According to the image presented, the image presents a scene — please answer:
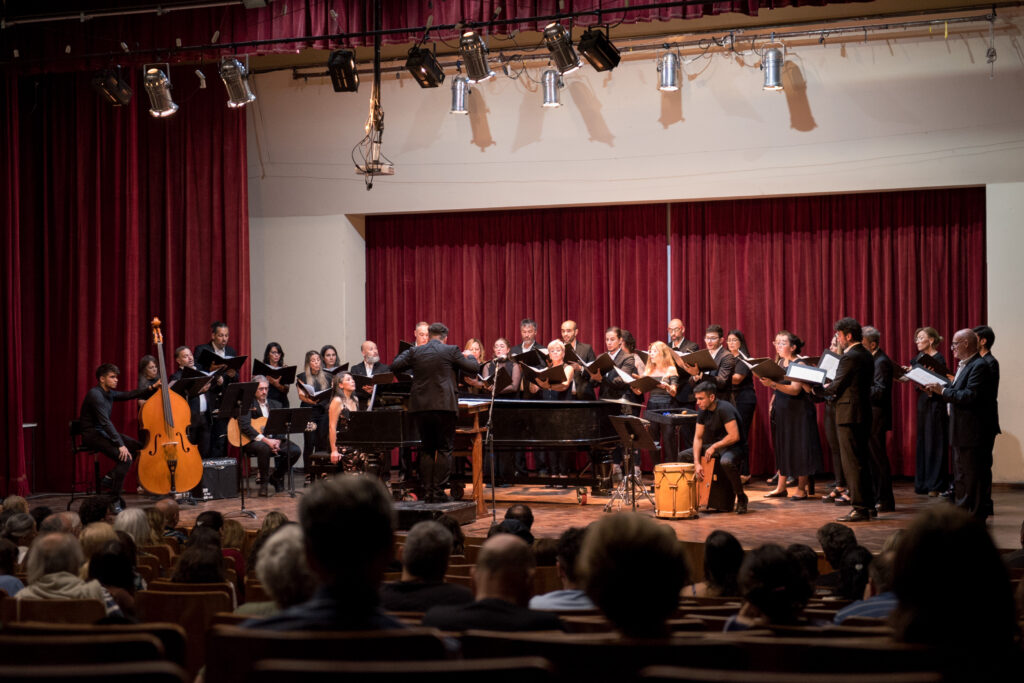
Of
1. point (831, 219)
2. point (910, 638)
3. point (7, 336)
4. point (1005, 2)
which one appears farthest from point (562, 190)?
point (910, 638)

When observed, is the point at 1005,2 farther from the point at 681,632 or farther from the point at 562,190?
the point at 681,632

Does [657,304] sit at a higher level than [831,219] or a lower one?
lower

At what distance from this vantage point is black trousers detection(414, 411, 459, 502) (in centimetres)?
827

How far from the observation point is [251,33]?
988 cm

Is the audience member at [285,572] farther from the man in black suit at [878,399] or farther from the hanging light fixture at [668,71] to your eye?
the hanging light fixture at [668,71]

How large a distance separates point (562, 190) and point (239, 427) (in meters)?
4.17

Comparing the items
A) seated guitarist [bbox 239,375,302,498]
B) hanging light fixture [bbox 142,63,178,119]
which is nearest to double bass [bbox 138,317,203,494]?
seated guitarist [bbox 239,375,302,498]

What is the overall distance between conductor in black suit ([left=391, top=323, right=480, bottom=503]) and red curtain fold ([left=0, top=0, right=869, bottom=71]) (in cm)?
301

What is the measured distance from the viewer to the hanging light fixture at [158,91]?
9.60m

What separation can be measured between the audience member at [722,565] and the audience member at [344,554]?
81.5 inches

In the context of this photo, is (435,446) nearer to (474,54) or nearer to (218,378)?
(218,378)

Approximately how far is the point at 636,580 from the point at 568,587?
1.76 metres

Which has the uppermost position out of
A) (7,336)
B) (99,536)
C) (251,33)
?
(251,33)

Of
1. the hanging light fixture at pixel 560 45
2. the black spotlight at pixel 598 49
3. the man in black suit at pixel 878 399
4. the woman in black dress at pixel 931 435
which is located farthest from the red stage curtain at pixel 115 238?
the woman in black dress at pixel 931 435
